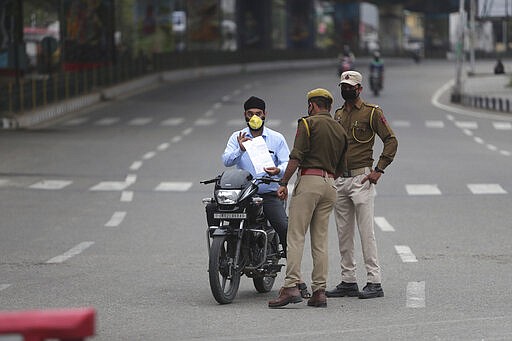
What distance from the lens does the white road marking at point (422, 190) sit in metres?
22.6

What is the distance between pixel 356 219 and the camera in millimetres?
10898

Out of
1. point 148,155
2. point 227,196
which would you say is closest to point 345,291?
point 227,196

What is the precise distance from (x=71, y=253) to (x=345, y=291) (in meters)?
4.74

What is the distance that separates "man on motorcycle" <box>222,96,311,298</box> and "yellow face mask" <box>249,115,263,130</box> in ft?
0.08

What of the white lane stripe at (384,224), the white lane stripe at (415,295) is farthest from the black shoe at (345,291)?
the white lane stripe at (384,224)

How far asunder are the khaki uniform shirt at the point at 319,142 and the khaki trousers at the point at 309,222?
0.11 meters

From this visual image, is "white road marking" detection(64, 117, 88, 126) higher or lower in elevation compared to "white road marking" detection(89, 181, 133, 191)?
lower

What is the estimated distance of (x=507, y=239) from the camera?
1580cm

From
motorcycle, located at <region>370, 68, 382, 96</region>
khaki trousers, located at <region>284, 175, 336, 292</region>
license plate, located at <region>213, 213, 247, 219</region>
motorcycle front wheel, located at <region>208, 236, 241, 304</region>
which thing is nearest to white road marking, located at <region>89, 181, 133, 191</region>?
motorcycle front wheel, located at <region>208, 236, 241, 304</region>

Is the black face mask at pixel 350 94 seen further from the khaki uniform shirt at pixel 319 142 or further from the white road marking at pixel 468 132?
the white road marking at pixel 468 132

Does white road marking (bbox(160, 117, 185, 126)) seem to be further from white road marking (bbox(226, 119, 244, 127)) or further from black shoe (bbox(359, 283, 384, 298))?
black shoe (bbox(359, 283, 384, 298))

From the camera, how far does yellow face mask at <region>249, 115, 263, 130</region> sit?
10.5 m

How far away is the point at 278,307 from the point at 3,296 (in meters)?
2.32

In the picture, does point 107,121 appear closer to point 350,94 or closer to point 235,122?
point 235,122
